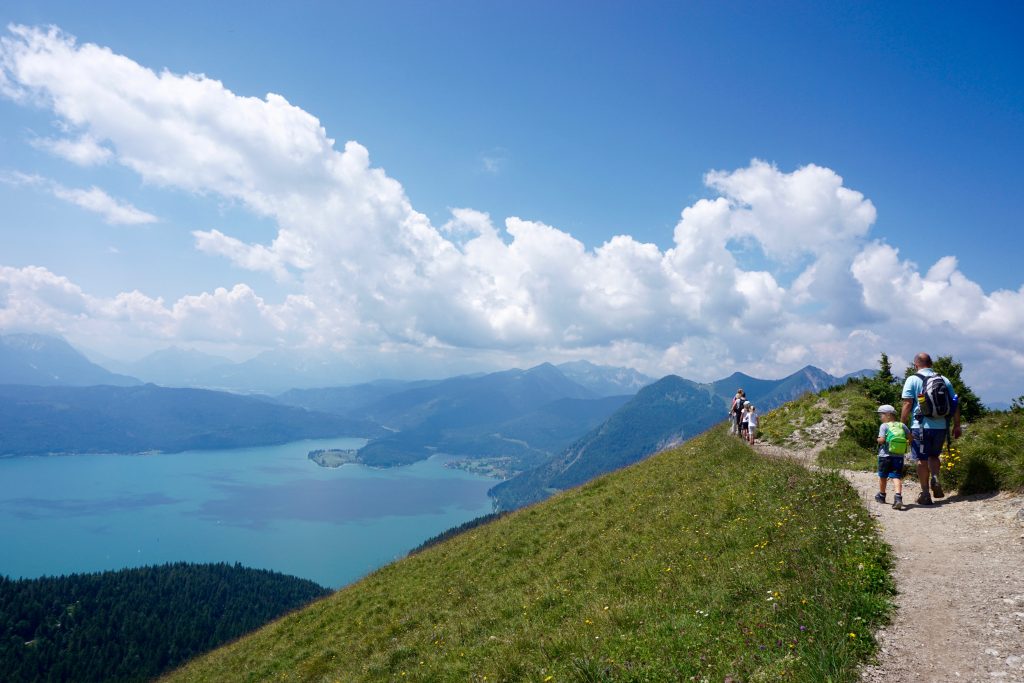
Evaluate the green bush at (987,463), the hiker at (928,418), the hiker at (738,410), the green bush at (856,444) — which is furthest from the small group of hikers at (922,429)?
the hiker at (738,410)

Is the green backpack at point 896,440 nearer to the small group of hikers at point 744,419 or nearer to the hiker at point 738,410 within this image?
the small group of hikers at point 744,419

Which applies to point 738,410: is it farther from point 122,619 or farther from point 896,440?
point 122,619

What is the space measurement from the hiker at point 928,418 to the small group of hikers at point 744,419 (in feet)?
45.1

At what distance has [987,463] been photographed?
13.3 m

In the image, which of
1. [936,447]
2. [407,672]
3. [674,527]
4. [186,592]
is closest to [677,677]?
[407,672]

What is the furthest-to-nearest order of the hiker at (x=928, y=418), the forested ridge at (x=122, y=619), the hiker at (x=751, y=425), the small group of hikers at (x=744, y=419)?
the forested ridge at (x=122, y=619)
the small group of hikers at (x=744, y=419)
the hiker at (x=751, y=425)
the hiker at (x=928, y=418)

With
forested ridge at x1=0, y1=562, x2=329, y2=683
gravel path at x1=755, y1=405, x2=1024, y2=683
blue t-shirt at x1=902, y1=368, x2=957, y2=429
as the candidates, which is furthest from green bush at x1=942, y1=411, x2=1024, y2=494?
forested ridge at x1=0, y1=562, x2=329, y2=683

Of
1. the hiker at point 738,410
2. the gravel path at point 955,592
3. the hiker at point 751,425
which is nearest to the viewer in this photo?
the gravel path at point 955,592

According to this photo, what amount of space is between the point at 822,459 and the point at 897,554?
42.3 ft

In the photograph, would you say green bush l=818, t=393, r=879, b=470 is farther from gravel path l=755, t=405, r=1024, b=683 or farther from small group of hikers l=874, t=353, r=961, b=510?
gravel path l=755, t=405, r=1024, b=683

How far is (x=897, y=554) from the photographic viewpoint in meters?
9.97

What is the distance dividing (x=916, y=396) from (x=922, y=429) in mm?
1010

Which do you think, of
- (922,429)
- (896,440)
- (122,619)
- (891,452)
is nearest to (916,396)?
(922,429)

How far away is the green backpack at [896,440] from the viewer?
44.9 ft
